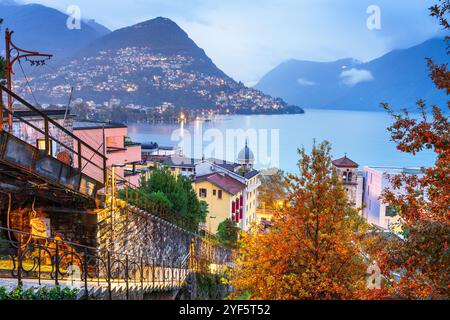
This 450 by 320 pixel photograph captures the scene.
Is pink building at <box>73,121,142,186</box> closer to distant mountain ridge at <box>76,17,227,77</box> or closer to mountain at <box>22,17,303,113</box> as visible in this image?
mountain at <box>22,17,303,113</box>

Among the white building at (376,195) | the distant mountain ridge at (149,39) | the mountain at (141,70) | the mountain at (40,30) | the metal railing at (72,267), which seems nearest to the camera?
the metal railing at (72,267)

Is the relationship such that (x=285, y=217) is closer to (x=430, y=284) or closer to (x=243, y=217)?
(x=430, y=284)

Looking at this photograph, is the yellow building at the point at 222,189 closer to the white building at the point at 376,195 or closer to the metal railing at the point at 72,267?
the white building at the point at 376,195

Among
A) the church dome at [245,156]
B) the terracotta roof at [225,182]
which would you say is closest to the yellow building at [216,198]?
the terracotta roof at [225,182]

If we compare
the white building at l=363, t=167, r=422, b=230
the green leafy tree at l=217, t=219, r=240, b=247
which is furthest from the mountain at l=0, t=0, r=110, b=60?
the white building at l=363, t=167, r=422, b=230

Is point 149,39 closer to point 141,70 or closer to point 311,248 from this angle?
point 141,70
